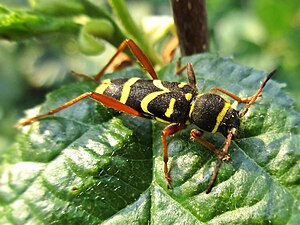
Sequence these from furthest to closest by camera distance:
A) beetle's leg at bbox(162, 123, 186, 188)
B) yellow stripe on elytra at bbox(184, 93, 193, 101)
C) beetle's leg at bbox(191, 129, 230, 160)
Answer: yellow stripe on elytra at bbox(184, 93, 193, 101) → beetle's leg at bbox(191, 129, 230, 160) → beetle's leg at bbox(162, 123, 186, 188)

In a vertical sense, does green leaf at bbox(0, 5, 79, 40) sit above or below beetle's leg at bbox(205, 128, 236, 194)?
above

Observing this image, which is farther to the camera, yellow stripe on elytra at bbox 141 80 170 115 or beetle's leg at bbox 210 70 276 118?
yellow stripe on elytra at bbox 141 80 170 115

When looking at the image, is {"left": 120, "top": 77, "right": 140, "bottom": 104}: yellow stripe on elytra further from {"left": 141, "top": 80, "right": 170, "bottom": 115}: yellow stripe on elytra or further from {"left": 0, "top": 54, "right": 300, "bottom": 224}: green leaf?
{"left": 0, "top": 54, "right": 300, "bottom": 224}: green leaf

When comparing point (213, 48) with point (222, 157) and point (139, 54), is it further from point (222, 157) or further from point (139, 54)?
point (222, 157)

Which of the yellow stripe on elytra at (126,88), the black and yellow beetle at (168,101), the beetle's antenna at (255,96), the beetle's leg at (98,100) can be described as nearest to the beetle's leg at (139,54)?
the black and yellow beetle at (168,101)

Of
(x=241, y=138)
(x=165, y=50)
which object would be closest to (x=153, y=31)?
(x=165, y=50)

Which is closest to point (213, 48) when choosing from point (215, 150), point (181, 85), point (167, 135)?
point (181, 85)

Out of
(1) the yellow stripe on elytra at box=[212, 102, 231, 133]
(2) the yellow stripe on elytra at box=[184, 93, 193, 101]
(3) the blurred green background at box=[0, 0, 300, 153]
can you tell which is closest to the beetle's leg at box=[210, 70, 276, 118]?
(1) the yellow stripe on elytra at box=[212, 102, 231, 133]

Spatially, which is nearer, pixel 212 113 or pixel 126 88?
pixel 212 113
